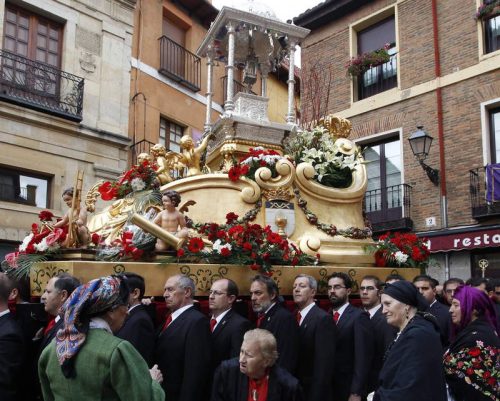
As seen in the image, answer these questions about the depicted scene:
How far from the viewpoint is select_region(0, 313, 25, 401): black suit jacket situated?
3736mm

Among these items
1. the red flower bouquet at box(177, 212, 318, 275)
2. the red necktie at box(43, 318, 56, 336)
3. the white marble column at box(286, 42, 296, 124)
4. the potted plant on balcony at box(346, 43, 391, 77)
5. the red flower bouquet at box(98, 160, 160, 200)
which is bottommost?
the red necktie at box(43, 318, 56, 336)

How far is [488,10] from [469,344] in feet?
38.8

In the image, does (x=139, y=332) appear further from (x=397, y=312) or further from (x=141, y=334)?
(x=397, y=312)

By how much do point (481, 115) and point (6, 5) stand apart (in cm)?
1184

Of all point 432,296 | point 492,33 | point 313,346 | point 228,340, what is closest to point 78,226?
point 228,340

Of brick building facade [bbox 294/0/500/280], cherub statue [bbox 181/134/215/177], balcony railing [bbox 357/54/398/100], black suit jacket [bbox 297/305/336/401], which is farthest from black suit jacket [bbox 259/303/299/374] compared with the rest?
balcony railing [bbox 357/54/398/100]

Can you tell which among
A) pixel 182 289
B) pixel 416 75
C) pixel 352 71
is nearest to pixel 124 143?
pixel 352 71

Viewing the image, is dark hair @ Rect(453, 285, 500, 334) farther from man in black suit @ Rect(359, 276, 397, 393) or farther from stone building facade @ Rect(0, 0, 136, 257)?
stone building facade @ Rect(0, 0, 136, 257)

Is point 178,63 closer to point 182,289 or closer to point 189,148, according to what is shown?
point 189,148

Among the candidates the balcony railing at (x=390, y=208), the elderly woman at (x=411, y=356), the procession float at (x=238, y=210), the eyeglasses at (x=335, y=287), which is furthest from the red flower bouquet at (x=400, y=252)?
the balcony railing at (x=390, y=208)

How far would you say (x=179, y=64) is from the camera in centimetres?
1952

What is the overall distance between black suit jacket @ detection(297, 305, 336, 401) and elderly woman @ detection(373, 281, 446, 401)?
1199 mm

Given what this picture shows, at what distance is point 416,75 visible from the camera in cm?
1565

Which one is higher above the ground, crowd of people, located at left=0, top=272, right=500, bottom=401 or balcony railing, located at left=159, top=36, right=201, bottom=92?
balcony railing, located at left=159, top=36, right=201, bottom=92
